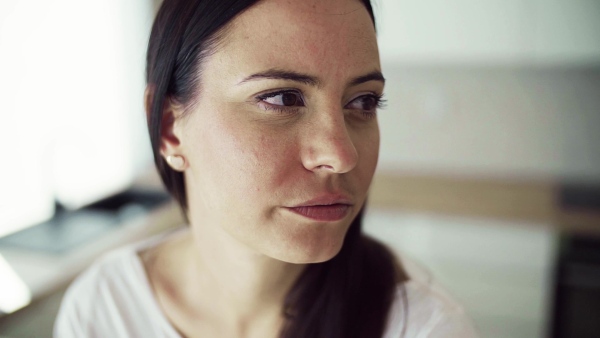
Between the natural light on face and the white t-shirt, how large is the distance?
394 millimetres

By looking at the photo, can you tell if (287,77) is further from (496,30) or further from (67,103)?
(496,30)

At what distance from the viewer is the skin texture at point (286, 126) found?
0.54 metres

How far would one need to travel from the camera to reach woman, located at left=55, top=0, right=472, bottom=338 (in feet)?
1.78

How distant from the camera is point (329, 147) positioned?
53cm

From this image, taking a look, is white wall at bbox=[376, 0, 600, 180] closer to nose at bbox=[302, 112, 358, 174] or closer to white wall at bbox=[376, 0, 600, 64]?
white wall at bbox=[376, 0, 600, 64]

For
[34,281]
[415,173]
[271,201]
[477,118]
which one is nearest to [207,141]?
[271,201]

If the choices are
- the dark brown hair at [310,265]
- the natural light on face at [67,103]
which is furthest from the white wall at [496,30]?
the dark brown hair at [310,265]

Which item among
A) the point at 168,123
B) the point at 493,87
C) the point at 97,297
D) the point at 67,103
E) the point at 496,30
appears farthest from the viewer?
the point at 493,87

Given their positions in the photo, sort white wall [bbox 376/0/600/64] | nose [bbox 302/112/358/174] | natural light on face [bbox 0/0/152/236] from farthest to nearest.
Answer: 1. white wall [bbox 376/0/600/64]
2. natural light on face [bbox 0/0/152/236]
3. nose [bbox 302/112/358/174]

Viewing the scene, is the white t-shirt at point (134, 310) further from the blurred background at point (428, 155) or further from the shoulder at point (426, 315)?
the blurred background at point (428, 155)

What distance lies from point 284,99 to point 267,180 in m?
0.10

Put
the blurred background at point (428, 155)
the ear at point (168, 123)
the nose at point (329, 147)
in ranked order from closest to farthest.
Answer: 1. the nose at point (329, 147)
2. the ear at point (168, 123)
3. the blurred background at point (428, 155)

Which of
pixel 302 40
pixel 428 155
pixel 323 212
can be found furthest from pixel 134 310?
pixel 428 155

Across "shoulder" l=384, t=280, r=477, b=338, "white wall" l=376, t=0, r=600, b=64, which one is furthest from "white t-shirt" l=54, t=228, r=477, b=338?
"white wall" l=376, t=0, r=600, b=64
